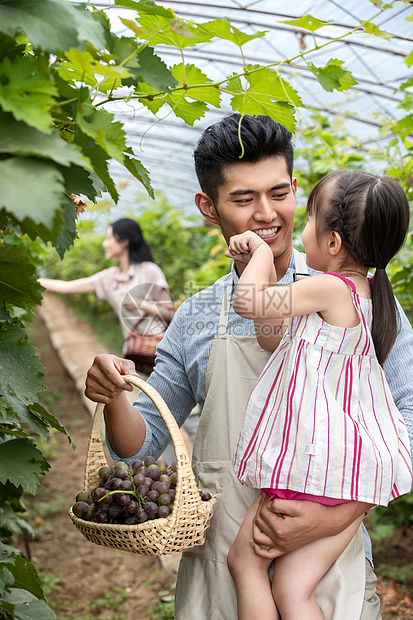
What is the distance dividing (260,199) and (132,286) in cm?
326

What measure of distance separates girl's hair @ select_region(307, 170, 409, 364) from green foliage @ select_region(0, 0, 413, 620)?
18.3 inches

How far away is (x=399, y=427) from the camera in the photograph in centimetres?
154

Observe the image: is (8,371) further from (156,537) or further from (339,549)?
(339,549)

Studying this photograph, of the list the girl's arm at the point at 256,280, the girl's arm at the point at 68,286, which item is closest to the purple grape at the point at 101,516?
the girl's arm at the point at 256,280

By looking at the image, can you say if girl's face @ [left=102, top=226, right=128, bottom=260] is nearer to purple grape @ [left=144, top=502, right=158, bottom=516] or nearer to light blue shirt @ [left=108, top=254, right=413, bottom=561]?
light blue shirt @ [left=108, top=254, right=413, bottom=561]

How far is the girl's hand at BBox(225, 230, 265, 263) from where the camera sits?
156cm

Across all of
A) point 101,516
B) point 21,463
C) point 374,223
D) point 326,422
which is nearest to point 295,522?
point 326,422

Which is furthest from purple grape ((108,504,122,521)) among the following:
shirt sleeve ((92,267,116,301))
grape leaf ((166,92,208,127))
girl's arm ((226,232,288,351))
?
shirt sleeve ((92,267,116,301))

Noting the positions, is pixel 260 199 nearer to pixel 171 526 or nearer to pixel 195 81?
pixel 195 81

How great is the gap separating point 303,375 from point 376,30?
2.67 ft

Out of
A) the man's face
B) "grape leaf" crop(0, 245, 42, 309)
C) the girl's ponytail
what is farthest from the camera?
the man's face

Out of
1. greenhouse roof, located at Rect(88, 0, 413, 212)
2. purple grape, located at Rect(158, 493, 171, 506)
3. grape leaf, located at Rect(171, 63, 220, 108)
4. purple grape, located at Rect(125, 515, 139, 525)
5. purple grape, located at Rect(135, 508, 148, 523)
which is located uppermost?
greenhouse roof, located at Rect(88, 0, 413, 212)

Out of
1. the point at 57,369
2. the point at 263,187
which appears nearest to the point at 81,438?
the point at 57,369

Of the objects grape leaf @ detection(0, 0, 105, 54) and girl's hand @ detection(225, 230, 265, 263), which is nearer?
grape leaf @ detection(0, 0, 105, 54)
